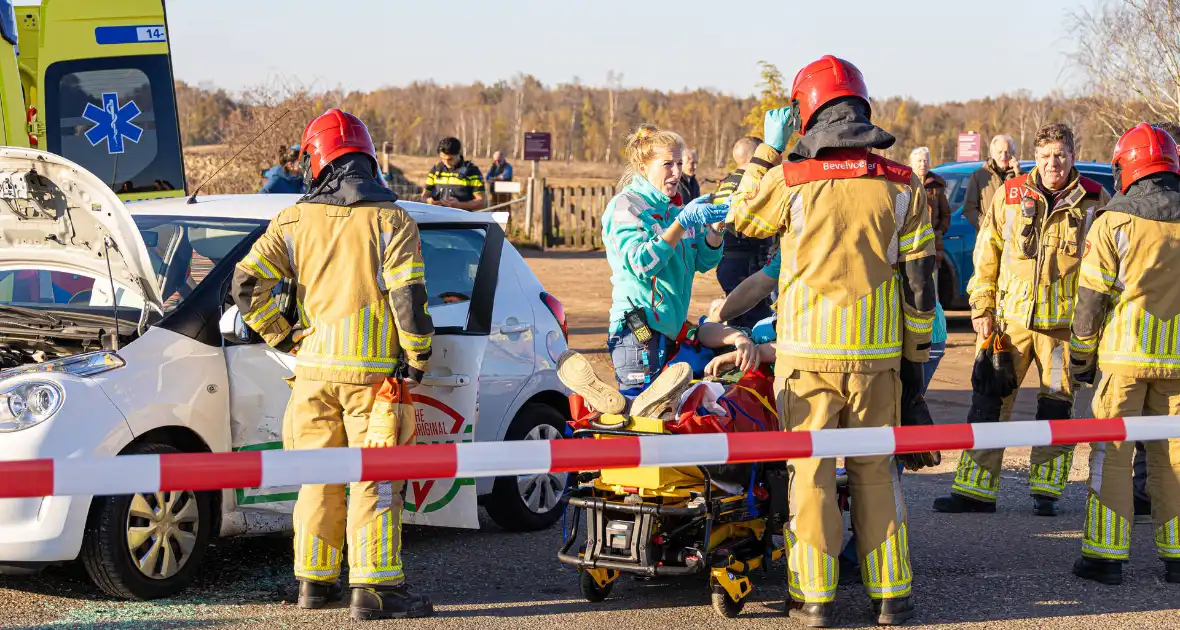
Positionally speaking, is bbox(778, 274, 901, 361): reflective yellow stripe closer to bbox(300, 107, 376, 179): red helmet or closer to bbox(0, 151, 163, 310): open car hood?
bbox(300, 107, 376, 179): red helmet

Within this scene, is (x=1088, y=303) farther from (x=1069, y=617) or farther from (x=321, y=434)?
(x=321, y=434)

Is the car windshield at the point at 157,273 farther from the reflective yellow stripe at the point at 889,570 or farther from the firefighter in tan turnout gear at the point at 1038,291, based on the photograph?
the firefighter in tan turnout gear at the point at 1038,291

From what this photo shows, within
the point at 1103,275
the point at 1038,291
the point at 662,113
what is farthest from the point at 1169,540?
the point at 662,113

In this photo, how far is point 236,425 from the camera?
546cm

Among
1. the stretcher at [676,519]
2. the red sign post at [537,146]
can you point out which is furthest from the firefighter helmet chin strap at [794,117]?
the red sign post at [537,146]

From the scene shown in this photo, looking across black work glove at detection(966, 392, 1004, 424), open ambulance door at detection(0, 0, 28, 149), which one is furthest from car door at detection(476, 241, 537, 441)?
open ambulance door at detection(0, 0, 28, 149)

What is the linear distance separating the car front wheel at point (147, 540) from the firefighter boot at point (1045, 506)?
4331 millimetres

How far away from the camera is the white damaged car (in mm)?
4801

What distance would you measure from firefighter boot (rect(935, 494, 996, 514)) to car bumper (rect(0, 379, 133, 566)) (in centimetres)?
438

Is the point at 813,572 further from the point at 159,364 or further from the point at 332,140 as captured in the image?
the point at 159,364

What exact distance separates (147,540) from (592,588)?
1734 millimetres

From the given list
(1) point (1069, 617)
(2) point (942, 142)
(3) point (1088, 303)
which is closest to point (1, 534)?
(1) point (1069, 617)

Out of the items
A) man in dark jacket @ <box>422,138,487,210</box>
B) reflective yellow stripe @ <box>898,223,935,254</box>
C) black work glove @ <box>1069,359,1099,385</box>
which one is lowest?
black work glove @ <box>1069,359,1099,385</box>

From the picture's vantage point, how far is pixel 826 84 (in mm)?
5059
